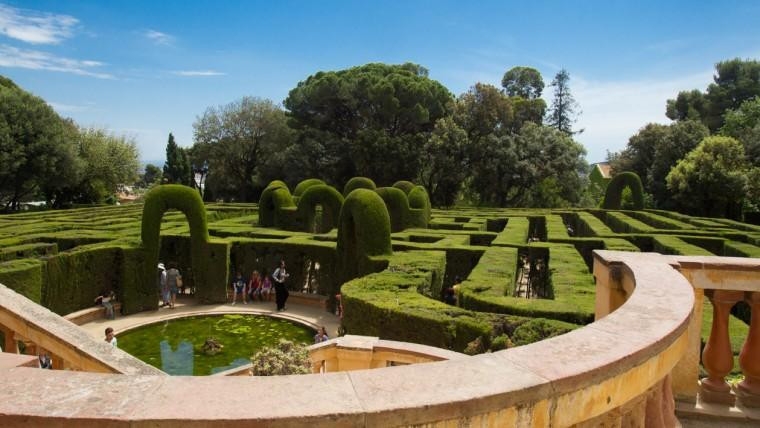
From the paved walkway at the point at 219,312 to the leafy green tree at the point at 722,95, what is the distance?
171ft

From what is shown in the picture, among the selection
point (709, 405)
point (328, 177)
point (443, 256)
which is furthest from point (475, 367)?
point (328, 177)

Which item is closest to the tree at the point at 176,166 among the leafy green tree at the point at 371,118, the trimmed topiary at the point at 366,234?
the leafy green tree at the point at 371,118

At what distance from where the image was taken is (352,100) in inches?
1743

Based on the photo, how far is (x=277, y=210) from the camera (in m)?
22.6

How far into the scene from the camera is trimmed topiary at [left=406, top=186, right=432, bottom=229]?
2353 cm

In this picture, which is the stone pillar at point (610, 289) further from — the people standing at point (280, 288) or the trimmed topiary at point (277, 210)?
the trimmed topiary at point (277, 210)

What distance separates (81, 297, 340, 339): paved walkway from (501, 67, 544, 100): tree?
5673 centimetres

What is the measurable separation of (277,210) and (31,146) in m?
21.6

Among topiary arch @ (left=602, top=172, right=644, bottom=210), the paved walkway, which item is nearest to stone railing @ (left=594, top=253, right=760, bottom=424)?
the paved walkway

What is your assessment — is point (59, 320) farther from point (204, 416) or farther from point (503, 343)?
point (503, 343)

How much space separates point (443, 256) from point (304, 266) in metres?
4.75

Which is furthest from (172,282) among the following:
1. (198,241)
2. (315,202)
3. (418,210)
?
(418,210)

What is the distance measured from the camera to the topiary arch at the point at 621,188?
116 ft

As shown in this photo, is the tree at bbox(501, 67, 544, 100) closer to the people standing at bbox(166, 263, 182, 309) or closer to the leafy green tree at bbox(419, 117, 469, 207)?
the leafy green tree at bbox(419, 117, 469, 207)
